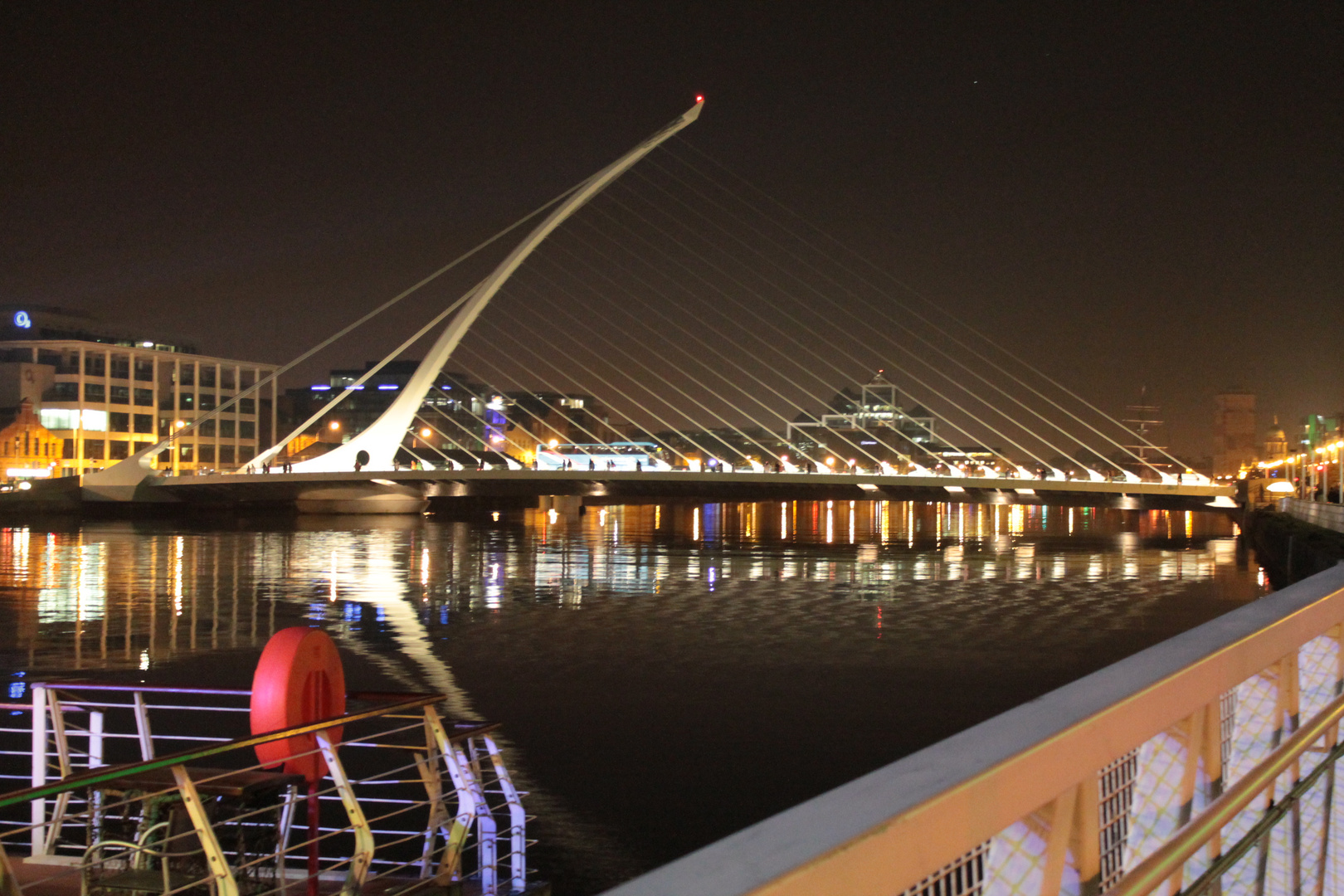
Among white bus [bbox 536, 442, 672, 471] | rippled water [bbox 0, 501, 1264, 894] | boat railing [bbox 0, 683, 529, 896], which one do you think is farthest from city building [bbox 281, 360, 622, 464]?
boat railing [bbox 0, 683, 529, 896]

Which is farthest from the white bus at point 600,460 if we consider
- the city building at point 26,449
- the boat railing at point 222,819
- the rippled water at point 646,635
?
the boat railing at point 222,819

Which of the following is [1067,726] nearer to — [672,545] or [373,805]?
[373,805]

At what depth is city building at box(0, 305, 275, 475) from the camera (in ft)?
238

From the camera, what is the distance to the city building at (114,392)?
72438 mm

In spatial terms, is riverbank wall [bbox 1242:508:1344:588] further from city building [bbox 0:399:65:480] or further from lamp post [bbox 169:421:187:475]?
city building [bbox 0:399:65:480]

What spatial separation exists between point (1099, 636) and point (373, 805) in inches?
466

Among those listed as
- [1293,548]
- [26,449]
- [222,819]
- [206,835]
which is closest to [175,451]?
[26,449]

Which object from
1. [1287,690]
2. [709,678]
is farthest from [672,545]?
[1287,690]

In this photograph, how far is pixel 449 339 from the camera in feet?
167

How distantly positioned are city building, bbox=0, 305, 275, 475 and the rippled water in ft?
123

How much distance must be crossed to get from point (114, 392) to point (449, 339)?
34734 millimetres

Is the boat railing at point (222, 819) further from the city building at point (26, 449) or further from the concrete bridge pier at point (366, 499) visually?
the city building at point (26, 449)

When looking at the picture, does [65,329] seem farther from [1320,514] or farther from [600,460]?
[1320,514]

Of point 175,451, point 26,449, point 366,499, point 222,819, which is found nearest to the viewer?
point 222,819
